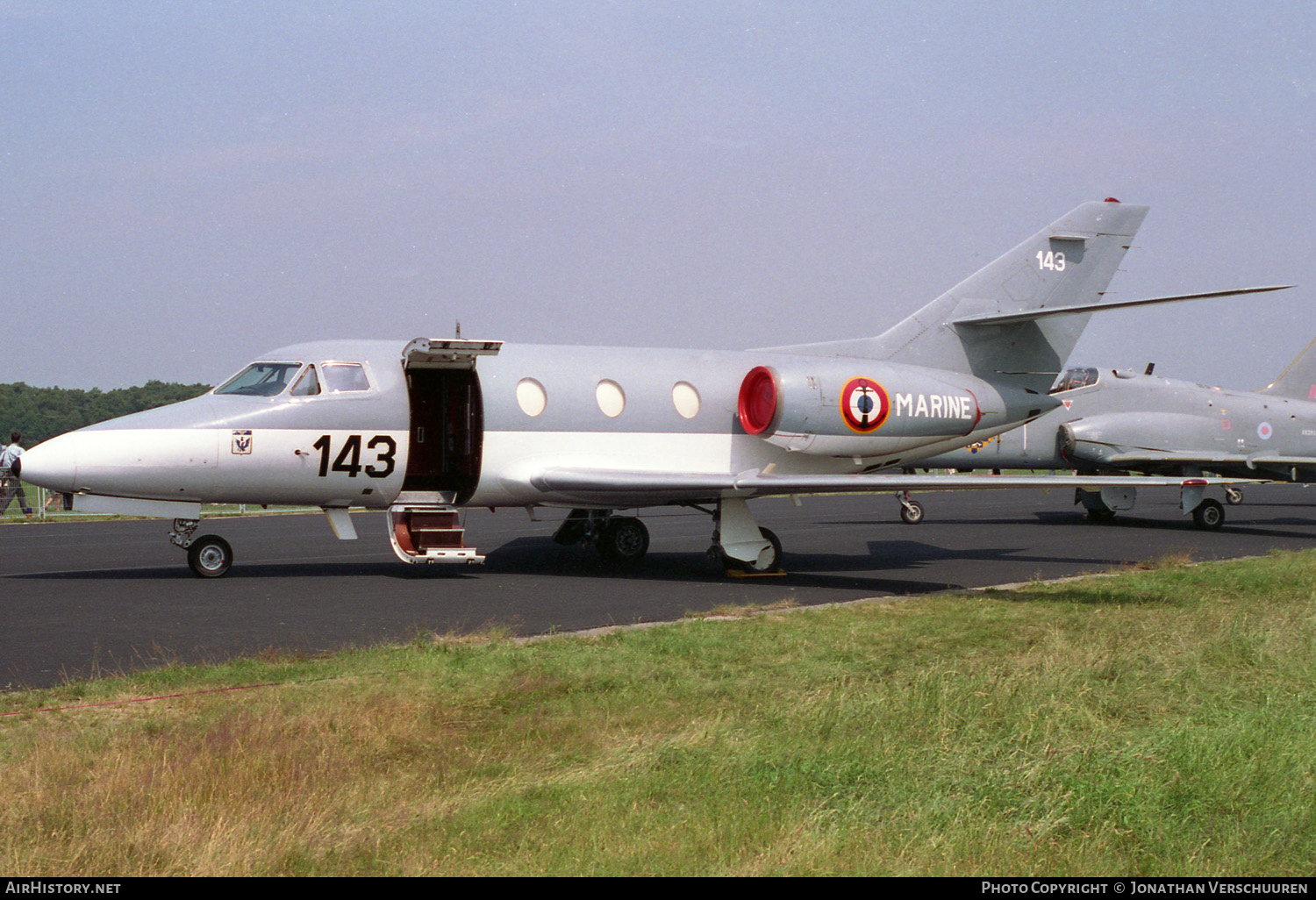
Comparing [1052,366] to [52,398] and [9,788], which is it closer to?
[9,788]

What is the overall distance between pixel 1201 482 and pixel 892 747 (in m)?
9.87

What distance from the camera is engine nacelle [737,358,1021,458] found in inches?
622

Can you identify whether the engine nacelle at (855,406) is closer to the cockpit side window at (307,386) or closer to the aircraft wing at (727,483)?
the aircraft wing at (727,483)

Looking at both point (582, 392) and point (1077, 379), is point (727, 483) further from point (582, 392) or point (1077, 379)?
point (1077, 379)

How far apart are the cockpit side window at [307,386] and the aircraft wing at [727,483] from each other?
301cm

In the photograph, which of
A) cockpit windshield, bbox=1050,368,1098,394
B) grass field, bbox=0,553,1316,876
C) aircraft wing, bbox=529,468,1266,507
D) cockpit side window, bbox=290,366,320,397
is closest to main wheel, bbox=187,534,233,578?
cockpit side window, bbox=290,366,320,397

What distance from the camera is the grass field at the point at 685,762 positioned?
4316mm

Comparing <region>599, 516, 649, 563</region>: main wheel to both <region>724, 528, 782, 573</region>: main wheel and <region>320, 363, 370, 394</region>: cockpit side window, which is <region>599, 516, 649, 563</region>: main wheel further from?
<region>320, 363, 370, 394</region>: cockpit side window

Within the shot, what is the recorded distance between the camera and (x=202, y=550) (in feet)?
45.6

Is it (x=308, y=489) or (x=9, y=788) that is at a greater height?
(x=308, y=489)

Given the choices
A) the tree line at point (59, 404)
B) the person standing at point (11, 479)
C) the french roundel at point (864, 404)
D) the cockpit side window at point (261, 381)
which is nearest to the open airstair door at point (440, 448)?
the cockpit side window at point (261, 381)

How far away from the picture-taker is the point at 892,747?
18.7 feet
